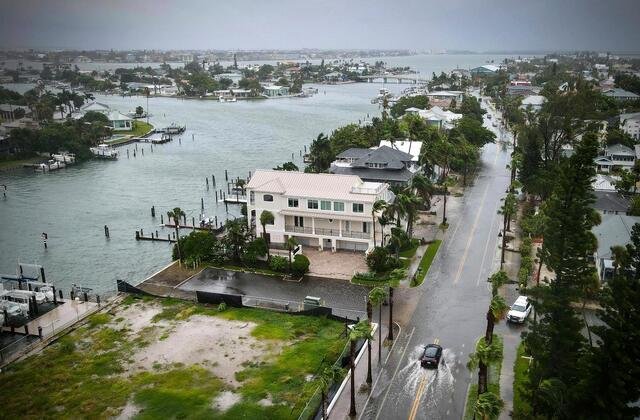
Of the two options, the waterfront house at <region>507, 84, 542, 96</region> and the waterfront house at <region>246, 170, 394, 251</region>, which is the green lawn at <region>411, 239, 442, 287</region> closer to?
the waterfront house at <region>246, 170, 394, 251</region>

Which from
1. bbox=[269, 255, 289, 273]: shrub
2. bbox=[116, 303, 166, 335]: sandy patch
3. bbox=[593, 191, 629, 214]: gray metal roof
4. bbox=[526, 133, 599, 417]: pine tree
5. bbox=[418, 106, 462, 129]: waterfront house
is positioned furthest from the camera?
bbox=[418, 106, 462, 129]: waterfront house

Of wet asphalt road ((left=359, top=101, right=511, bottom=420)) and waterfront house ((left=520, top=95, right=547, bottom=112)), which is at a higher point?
waterfront house ((left=520, top=95, right=547, bottom=112))

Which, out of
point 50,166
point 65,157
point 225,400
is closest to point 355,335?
point 225,400

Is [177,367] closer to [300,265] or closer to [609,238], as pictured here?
[300,265]

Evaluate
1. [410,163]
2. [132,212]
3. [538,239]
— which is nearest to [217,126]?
[132,212]

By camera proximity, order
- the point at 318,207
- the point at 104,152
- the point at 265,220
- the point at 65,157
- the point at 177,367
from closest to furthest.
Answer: the point at 177,367 → the point at 265,220 → the point at 318,207 → the point at 65,157 → the point at 104,152

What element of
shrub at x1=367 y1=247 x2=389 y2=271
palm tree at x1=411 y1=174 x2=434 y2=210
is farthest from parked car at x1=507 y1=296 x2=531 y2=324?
palm tree at x1=411 y1=174 x2=434 y2=210

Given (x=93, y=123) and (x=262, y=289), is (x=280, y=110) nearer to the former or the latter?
(x=93, y=123)
